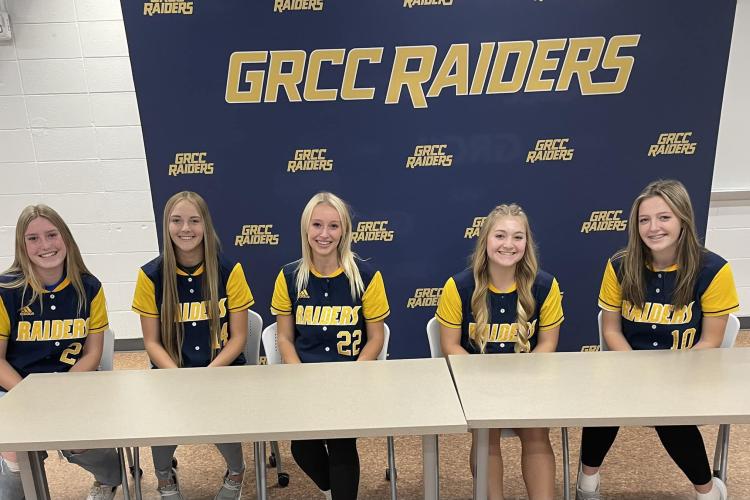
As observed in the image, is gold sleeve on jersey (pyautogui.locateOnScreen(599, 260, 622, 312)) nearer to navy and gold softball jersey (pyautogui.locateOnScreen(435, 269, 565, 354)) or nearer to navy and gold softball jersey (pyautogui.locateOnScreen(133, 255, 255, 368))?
navy and gold softball jersey (pyautogui.locateOnScreen(435, 269, 565, 354))

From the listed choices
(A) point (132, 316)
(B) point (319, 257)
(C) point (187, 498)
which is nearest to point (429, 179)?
(B) point (319, 257)

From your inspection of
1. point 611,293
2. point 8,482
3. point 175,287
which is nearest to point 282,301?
point 175,287

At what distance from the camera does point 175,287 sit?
7.25 feet

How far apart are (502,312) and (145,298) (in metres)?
1.40

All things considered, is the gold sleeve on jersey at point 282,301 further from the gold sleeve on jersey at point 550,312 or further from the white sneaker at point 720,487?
the white sneaker at point 720,487

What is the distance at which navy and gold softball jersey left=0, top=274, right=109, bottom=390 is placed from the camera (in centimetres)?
210

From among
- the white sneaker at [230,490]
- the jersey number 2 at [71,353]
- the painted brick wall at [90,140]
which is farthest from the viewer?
the painted brick wall at [90,140]

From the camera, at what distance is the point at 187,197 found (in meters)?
2.23

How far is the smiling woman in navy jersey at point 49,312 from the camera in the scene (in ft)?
6.86

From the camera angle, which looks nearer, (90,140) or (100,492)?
(100,492)

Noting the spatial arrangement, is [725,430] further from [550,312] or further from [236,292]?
[236,292]

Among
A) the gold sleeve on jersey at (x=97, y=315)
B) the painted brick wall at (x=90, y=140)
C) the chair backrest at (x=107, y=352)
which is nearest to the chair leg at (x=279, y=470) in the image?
the chair backrest at (x=107, y=352)

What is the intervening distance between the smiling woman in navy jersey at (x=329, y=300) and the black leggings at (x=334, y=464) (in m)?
0.34

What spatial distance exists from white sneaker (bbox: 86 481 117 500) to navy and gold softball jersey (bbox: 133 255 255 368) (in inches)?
24.3
